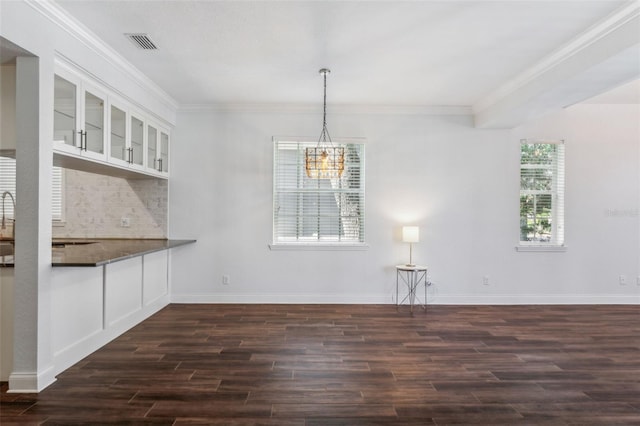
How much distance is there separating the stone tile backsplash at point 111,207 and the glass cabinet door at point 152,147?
19.3 inches

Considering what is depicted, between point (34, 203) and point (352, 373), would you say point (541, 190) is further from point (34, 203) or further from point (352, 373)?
point (34, 203)

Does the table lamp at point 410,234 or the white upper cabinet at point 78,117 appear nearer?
the white upper cabinet at point 78,117

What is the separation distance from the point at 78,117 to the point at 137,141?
115cm

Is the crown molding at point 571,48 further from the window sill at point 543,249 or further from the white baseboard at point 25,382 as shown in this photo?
the white baseboard at point 25,382

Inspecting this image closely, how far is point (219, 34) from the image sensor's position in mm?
3045

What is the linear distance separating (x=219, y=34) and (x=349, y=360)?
9.86ft

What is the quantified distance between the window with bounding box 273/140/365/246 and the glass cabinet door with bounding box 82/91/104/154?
7.66 ft

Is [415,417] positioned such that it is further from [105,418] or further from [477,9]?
[477,9]

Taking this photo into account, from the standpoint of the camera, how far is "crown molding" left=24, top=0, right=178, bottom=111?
2.57 metres

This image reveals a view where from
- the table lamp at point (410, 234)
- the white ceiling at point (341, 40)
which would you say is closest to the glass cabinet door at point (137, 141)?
the white ceiling at point (341, 40)

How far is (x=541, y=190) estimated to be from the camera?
5250 millimetres

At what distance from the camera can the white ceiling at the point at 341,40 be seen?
2645 mm

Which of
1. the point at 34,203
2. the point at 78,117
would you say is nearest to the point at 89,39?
the point at 78,117

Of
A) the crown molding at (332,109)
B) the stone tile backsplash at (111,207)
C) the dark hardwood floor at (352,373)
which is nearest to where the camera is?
the dark hardwood floor at (352,373)
